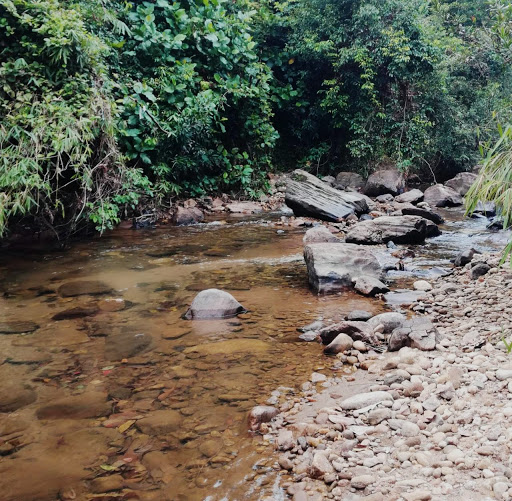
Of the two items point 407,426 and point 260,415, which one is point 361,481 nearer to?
point 407,426

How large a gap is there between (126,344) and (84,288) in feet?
5.30

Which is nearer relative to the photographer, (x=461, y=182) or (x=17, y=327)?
(x=17, y=327)

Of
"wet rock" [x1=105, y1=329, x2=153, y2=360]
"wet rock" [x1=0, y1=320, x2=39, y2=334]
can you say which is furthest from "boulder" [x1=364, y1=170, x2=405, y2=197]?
"wet rock" [x1=0, y1=320, x2=39, y2=334]

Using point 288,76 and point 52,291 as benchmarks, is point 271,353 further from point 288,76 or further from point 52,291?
point 288,76

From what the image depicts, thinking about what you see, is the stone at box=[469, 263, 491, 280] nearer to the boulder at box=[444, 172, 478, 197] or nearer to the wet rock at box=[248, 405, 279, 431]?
the wet rock at box=[248, 405, 279, 431]

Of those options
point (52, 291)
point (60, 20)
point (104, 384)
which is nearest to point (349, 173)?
point (60, 20)

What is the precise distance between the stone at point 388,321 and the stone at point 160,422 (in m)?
1.67

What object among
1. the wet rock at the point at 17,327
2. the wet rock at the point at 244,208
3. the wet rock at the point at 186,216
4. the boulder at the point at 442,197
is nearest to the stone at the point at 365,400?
the wet rock at the point at 17,327

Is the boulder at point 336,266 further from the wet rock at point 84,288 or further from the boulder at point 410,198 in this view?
the boulder at point 410,198

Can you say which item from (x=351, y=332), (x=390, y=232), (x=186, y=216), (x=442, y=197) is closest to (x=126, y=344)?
(x=351, y=332)

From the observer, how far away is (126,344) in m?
3.42

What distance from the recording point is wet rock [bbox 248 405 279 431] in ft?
7.81

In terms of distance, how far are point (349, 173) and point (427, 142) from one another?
7.16ft

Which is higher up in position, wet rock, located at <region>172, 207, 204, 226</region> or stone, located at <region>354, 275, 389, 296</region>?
wet rock, located at <region>172, 207, 204, 226</region>
